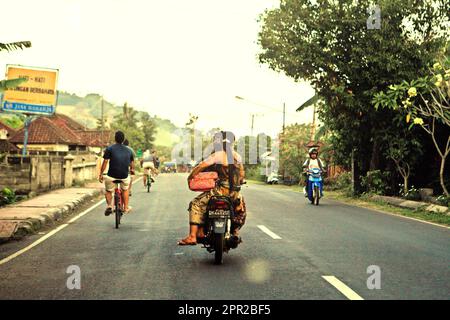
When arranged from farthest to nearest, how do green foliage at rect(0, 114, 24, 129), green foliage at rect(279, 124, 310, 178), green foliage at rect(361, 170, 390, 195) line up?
green foliage at rect(0, 114, 24, 129) < green foliage at rect(279, 124, 310, 178) < green foliage at rect(361, 170, 390, 195)

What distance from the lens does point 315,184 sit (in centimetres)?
1834

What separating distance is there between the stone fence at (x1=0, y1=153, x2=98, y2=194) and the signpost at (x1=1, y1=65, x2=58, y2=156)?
6.08 m

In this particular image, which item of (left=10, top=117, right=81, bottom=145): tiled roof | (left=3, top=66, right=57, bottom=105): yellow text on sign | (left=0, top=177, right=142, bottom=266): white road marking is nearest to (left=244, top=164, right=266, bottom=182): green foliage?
(left=10, top=117, right=81, bottom=145): tiled roof

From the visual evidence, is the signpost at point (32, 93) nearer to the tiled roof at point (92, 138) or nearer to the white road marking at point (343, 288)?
the white road marking at point (343, 288)

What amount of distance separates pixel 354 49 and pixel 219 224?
13.9 meters

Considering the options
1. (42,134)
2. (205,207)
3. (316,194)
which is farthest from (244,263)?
(42,134)

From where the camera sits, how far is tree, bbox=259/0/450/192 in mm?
19438

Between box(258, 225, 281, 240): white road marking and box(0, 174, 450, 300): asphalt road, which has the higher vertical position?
box(258, 225, 281, 240): white road marking

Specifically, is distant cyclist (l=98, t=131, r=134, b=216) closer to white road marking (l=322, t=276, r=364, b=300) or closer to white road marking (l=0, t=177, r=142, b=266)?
white road marking (l=0, t=177, r=142, b=266)

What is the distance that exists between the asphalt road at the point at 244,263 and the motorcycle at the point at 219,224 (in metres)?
0.27

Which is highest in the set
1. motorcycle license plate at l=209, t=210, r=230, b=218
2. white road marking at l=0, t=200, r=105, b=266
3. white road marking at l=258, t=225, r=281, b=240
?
motorcycle license plate at l=209, t=210, r=230, b=218

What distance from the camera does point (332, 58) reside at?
20.3 m

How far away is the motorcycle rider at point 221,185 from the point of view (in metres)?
7.70

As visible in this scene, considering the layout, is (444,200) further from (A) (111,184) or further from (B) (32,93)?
(B) (32,93)
